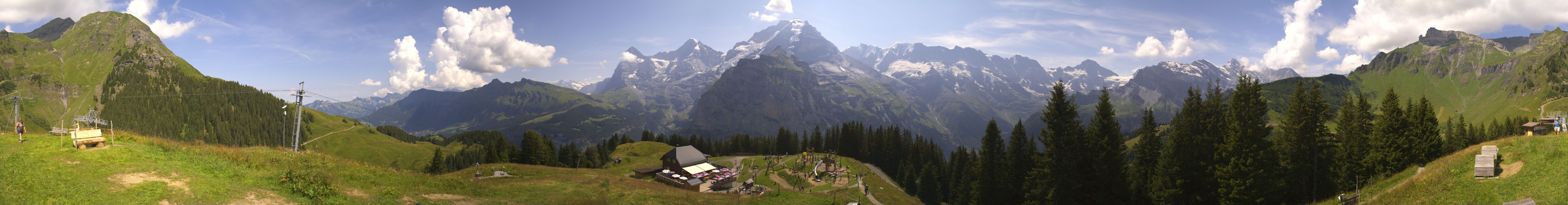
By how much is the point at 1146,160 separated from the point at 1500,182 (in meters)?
20.2

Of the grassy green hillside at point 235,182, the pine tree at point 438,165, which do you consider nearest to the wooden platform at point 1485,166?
the grassy green hillside at point 235,182

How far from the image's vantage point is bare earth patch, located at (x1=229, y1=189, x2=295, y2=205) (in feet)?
63.1

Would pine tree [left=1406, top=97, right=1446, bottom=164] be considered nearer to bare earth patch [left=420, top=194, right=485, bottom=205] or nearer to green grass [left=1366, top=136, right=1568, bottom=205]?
green grass [left=1366, top=136, right=1568, bottom=205]


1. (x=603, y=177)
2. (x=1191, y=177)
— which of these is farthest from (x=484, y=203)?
(x=1191, y=177)

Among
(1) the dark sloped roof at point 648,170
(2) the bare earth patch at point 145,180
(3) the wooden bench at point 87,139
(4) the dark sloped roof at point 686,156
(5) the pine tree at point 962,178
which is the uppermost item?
(3) the wooden bench at point 87,139

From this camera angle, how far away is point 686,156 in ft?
280

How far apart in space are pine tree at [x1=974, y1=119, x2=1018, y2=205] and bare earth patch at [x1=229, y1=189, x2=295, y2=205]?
4018 cm

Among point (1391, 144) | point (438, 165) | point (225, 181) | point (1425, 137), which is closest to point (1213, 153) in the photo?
point (1391, 144)

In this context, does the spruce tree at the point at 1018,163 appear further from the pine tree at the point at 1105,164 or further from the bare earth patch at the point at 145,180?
the bare earth patch at the point at 145,180

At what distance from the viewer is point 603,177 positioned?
51.5 m

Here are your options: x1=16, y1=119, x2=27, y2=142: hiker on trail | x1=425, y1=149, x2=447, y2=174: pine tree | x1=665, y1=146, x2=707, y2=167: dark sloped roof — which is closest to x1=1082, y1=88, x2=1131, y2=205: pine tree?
x1=16, y1=119, x2=27, y2=142: hiker on trail

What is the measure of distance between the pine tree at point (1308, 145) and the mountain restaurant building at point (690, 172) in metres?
48.1

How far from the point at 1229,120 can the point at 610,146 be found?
143712 millimetres

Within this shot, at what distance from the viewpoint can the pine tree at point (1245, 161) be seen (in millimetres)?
34938
